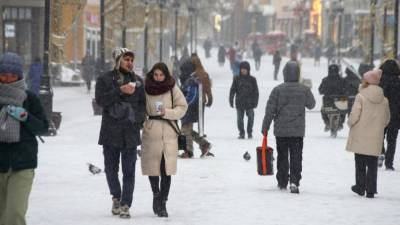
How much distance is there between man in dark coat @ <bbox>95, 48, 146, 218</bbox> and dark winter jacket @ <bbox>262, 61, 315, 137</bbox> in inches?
114

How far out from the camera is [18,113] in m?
8.45

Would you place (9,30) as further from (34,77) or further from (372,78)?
(372,78)

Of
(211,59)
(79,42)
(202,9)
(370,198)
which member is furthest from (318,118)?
(202,9)

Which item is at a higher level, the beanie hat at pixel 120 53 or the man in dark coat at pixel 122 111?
the beanie hat at pixel 120 53

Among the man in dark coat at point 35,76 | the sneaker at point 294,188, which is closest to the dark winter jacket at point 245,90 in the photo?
the man in dark coat at point 35,76

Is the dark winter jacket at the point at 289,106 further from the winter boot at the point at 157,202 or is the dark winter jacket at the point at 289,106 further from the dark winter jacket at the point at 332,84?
the dark winter jacket at the point at 332,84

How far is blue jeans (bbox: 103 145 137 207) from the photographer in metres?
10.8

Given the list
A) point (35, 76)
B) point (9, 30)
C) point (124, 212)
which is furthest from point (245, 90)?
point (9, 30)

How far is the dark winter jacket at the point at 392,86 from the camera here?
1566cm

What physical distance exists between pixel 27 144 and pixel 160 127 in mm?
2597

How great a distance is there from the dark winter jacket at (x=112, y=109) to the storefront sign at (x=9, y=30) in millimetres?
39377

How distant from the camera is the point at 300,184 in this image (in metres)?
14.6

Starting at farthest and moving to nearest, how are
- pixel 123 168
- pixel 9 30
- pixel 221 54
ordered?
1. pixel 221 54
2. pixel 9 30
3. pixel 123 168

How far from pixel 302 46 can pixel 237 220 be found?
A: 266ft
